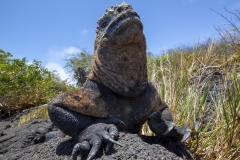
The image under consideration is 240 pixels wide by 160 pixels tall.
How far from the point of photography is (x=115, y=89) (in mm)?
2740

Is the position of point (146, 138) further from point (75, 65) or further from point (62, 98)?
point (75, 65)

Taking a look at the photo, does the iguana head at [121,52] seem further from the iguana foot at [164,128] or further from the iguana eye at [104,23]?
the iguana foot at [164,128]

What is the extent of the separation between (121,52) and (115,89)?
35 cm

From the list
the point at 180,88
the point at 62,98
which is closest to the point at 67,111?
the point at 62,98

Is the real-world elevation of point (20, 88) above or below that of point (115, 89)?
above

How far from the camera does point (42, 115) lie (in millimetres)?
8773

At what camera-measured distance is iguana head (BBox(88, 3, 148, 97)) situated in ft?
8.40

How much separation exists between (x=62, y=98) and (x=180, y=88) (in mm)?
2266

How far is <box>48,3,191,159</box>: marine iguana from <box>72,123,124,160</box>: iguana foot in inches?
6.2

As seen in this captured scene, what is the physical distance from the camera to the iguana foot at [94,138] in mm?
2224

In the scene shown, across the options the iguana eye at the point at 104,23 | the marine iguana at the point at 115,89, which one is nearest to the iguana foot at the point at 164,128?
the marine iguana at the point at 115,89

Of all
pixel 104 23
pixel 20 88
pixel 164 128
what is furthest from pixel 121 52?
pixel 20 88

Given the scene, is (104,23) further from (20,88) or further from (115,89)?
(20,88)

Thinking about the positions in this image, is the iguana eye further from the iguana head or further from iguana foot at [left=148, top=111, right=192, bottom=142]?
iguana foot at [left=148, top=111, right=192, bottom=142]
